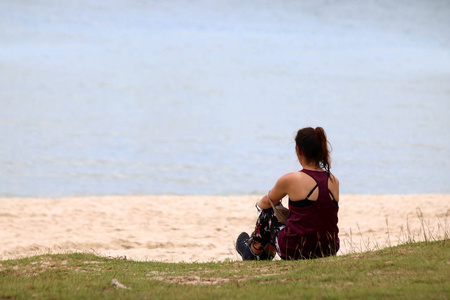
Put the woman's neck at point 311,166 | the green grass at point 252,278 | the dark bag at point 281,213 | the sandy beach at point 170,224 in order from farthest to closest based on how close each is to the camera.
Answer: the sandy beach at point 170,224 < the dark bag at point 281,213 < the woman's neck at point 311,166 < the green grass at point 252,278

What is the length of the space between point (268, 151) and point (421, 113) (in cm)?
2275

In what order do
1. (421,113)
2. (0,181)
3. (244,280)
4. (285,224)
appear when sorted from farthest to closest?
(421,113), (0,181), (285,224), (244,280)

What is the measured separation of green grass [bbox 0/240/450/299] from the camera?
411 centimetres

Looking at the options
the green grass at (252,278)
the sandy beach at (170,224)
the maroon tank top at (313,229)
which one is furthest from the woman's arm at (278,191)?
the sandy beach at (170,224)

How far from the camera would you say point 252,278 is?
4.91m

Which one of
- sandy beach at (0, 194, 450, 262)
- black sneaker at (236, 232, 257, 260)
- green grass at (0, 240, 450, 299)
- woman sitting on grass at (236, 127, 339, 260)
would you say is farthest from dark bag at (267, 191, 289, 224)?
sandy beach at (0, 194, 450, 262)

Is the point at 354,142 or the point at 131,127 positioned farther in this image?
the point at 131,127

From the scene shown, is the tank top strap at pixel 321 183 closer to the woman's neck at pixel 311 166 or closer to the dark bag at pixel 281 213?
the woman's neck at pixel 311 166

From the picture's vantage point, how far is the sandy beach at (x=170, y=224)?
9789 millimetres

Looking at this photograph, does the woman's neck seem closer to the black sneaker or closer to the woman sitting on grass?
the woman sitting on grass

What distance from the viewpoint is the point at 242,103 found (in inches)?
2813

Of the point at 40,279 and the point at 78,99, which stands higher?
the point at 78,99

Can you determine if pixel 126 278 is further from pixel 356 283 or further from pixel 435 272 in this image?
pixel 435 272

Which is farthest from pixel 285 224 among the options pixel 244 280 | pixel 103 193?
pixel 103 193
